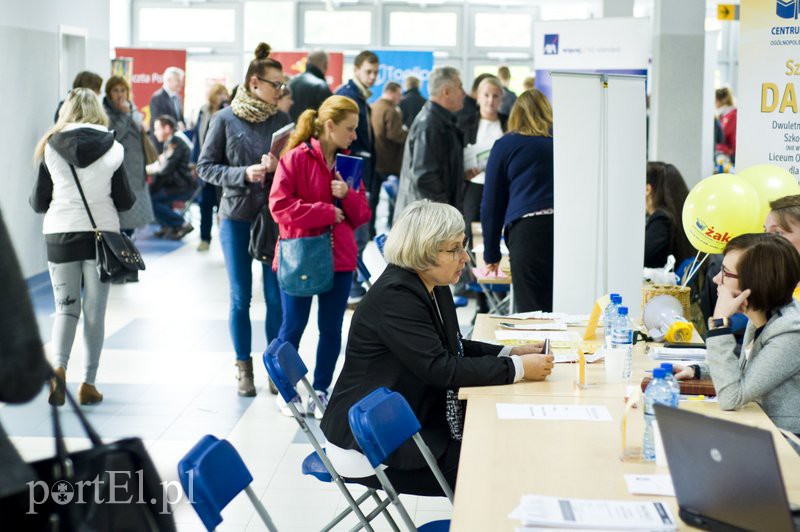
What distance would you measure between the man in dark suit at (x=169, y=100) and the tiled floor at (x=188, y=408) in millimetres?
4076

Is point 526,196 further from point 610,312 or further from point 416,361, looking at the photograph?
point 416,361

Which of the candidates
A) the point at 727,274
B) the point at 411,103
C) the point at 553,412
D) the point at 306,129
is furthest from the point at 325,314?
the point at 411,103

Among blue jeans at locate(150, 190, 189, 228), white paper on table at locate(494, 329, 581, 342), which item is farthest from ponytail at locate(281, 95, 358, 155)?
blue jeans at locate(150, 190, 189, 228)

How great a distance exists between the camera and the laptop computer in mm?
1988

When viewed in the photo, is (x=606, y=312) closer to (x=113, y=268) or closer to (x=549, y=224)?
(x=549, y=224)

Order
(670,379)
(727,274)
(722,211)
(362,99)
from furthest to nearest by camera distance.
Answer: (362,99), (722,211), (727,274), (670,379)

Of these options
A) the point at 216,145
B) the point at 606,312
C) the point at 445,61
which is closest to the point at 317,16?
the point at 445,61

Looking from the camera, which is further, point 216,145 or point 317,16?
point 317,16

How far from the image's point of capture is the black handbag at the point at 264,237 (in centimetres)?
548

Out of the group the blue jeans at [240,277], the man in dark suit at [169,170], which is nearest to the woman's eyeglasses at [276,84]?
the blue jeans at [240,277]

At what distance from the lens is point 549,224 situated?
18.4ft

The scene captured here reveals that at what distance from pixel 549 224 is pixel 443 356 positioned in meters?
2.39

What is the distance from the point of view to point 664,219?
18.9 ft

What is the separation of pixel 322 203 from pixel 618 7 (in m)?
7.16
